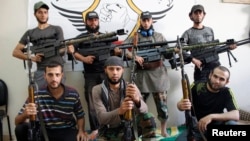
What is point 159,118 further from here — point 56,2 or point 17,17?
point 17,17

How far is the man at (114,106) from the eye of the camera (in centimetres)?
252

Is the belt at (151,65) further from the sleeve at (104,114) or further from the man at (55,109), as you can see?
the man at (55,109)

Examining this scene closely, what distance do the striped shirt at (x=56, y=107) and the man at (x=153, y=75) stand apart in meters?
1.18

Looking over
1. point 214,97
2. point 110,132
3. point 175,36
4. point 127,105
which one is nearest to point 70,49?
point 110,132

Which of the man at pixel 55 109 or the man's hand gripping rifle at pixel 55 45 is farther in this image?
the man's hand gripping rifle at pixel 55 45

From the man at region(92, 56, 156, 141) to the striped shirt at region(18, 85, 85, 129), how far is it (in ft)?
0.74

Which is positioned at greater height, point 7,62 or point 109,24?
point 109,24

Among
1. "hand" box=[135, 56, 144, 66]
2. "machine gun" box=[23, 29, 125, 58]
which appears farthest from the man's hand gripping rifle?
"hand" box=[135, 56, 144, 66]

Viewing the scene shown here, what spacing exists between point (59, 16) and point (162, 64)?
1.58m

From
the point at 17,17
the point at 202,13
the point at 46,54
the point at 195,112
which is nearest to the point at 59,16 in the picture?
the point at 17,17

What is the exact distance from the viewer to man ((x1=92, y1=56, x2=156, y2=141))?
2518 millimetres

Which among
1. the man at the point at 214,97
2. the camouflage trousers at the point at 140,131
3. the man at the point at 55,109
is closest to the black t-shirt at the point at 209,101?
the man at the point at 214,97

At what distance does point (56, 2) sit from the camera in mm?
3980

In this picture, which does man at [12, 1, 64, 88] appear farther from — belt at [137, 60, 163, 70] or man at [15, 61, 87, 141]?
belt at [137, 60, 163, 70]
